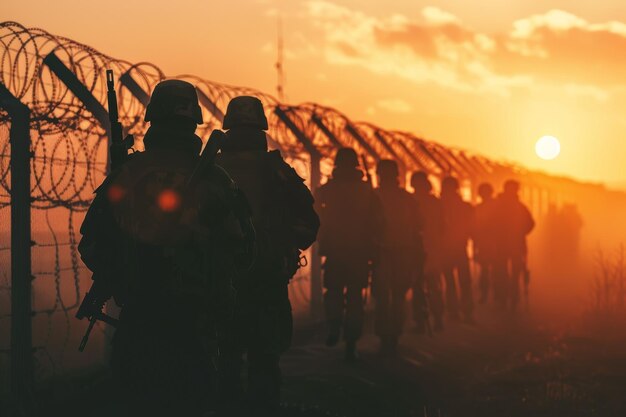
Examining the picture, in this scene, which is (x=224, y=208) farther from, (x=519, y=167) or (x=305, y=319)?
(x=519, y=167)

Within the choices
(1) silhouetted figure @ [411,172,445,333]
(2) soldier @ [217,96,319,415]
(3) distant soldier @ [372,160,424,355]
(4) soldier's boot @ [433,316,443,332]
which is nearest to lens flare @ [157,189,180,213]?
(2) soldier @ [217,96,319,415]

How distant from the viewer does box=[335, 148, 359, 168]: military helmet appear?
9039 millimetres

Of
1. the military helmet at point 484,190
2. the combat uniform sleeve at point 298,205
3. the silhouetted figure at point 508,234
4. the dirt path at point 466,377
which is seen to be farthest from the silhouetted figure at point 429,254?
the combat uniform sleeve at point 298,205

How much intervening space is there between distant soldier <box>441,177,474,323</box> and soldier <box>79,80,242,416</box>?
8.67m

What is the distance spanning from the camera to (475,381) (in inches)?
346

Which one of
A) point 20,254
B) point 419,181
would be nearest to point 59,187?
point 20,254

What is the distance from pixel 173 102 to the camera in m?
4.35

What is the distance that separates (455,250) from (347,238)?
4239 mm

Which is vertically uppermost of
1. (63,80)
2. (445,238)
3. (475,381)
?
(63,80)

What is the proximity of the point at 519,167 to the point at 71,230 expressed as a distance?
21.1 meters

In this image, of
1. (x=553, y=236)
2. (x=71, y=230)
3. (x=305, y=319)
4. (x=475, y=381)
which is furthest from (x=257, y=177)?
(x=553, y=236)

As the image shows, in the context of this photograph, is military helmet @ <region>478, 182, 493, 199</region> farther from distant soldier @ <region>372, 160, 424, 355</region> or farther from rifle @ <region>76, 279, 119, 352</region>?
rifle @ <region>76, 279, 119, 352</region>

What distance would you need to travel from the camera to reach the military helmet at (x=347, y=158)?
9.04 meters

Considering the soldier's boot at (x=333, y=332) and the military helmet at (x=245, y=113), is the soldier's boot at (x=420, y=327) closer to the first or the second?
the soldier's boot at (x=333, y=332)
